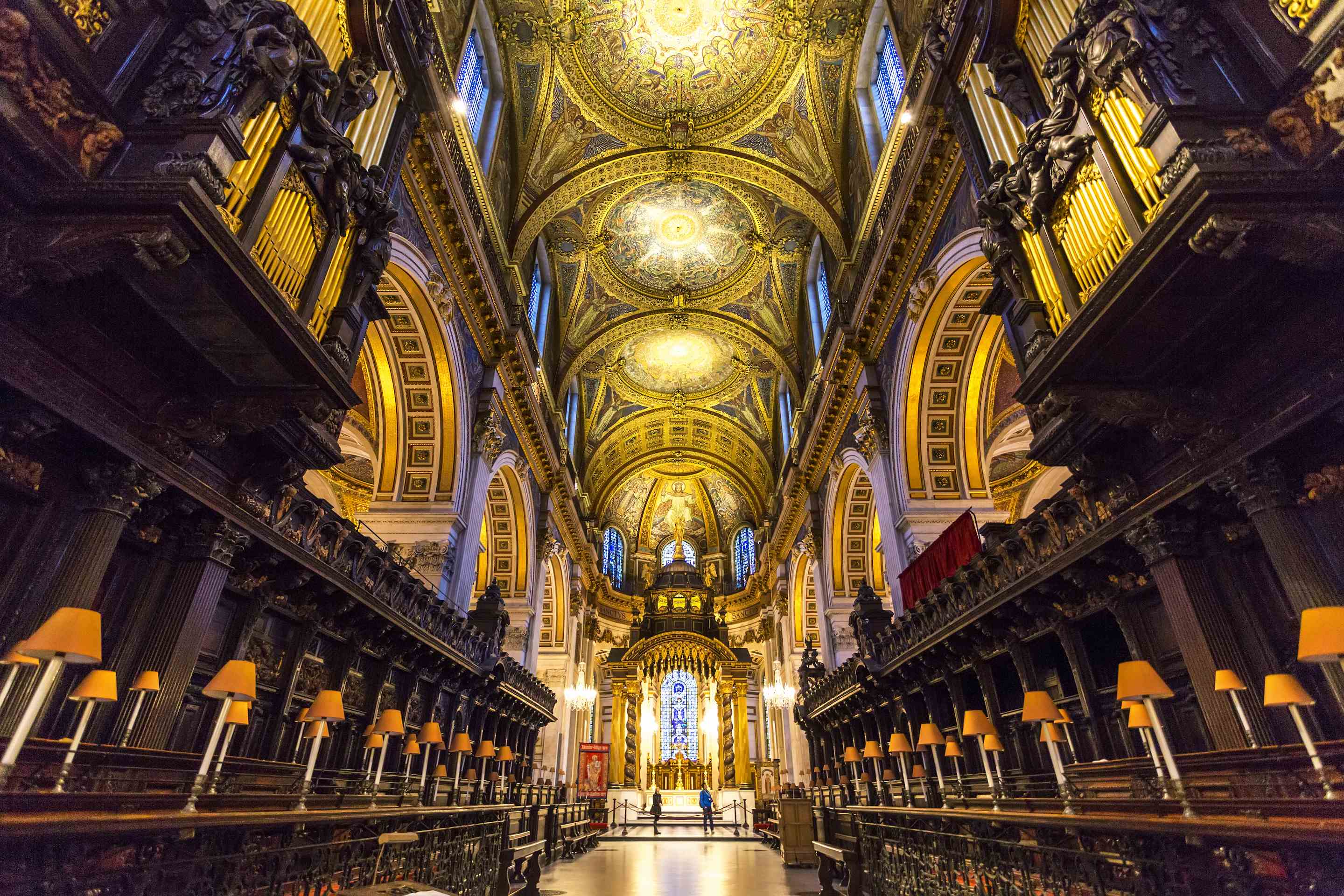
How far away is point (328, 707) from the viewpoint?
5922mm

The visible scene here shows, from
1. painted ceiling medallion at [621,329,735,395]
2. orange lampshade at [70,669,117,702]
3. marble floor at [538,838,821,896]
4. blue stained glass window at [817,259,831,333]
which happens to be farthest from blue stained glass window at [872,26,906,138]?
orange lampshade at [70,669,117,702]

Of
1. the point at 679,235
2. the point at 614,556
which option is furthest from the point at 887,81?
the point at 614,556

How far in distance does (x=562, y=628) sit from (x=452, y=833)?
16890 mm

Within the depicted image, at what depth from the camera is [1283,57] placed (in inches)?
175

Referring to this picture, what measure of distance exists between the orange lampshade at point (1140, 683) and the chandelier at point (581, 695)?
19905 mm

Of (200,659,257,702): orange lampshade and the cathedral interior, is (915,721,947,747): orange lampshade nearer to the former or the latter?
the cathedral interior

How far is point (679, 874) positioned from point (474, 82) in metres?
16.4

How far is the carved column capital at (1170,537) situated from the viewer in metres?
5.24

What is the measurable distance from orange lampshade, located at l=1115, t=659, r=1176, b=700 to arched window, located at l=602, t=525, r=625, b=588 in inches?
1168

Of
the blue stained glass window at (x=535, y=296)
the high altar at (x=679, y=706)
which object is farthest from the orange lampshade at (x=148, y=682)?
the high altar at (x=679, y=706)

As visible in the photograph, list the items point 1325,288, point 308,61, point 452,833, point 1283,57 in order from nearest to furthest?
point 1325,288
point 1283,57
point 308,61
point 452,833

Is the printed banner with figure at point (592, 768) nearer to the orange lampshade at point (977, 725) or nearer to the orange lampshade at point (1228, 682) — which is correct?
the orange lampshade at point (977, 725)

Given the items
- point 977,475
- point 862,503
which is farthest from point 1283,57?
point 862,503

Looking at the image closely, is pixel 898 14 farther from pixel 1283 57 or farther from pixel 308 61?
pixel 308 61
